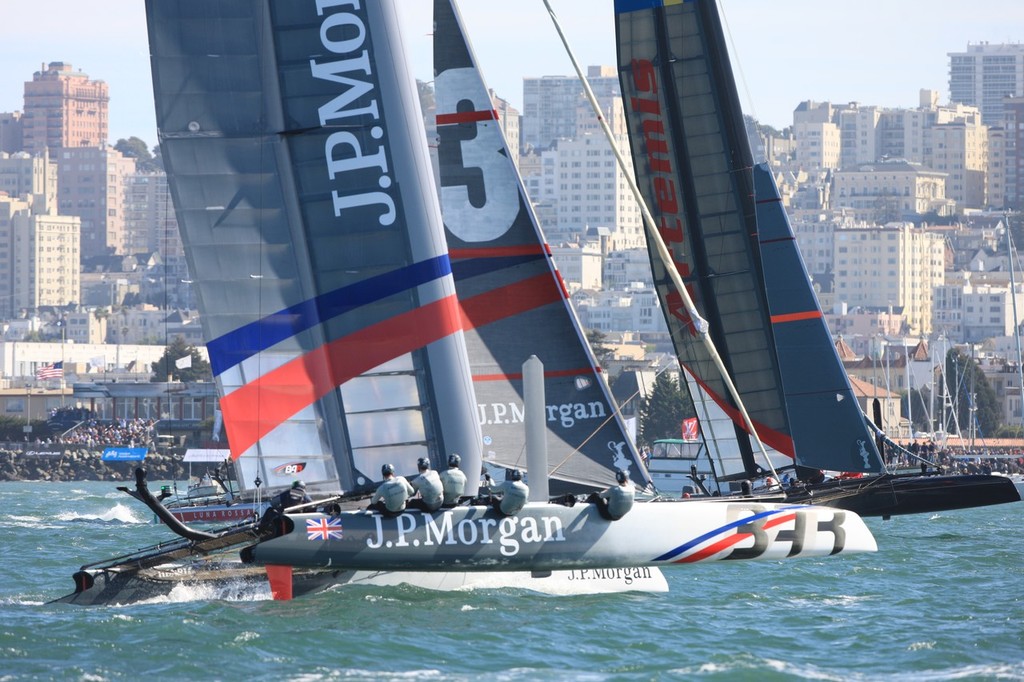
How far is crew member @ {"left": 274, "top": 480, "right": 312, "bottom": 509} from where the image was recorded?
13242 millimetres

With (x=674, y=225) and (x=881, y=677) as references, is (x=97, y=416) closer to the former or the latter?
(x=674, y=225)

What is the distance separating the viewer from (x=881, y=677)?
1102 cm

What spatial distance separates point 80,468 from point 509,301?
50090mm

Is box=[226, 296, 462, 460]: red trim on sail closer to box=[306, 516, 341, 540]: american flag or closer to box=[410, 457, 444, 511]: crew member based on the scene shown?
box=[410, 457, 444, 511]: crew member

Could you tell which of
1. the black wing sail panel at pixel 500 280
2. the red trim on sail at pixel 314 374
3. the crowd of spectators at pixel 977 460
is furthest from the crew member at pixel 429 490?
the crowd of spectators at pixel 977 460

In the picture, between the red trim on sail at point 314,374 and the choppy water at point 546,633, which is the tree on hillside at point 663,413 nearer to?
the choppy water at point 546,633

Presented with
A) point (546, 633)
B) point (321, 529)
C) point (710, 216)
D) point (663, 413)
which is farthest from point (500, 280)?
point (663, 413)

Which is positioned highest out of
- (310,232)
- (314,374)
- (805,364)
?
(310,232)

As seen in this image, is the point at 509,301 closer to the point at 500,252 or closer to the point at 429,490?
the point at 500,252

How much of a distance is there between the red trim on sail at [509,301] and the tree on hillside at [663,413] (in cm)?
5179

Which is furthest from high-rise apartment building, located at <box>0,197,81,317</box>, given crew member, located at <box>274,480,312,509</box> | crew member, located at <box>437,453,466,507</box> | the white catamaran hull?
crew member, located at <box>437,453,466,507</box>

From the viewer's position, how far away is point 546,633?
12.2 m

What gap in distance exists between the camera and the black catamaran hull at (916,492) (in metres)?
19.3

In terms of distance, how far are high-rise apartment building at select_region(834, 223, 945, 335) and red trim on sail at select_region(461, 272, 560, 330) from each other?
14003 centimetres
